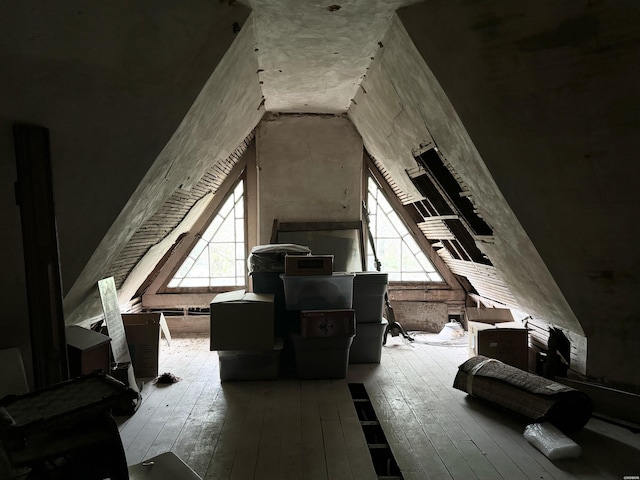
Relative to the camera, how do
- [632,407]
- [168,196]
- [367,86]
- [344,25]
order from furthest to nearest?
[367,86], [168,196], [632,407], [344,25]

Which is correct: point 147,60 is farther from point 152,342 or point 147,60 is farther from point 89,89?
point 152,342

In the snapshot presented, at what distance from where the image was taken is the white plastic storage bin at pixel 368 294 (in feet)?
13.3

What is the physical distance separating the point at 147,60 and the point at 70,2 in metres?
0.41

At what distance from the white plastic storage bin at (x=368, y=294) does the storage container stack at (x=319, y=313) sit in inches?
10.4

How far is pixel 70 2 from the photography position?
5.58 ft

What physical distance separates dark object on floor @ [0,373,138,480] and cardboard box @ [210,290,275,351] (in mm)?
2093

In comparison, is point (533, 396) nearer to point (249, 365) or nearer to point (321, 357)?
point (321, 357)

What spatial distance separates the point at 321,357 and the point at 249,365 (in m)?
0.60

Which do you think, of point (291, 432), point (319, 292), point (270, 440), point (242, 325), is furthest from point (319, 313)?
point (270, 440)

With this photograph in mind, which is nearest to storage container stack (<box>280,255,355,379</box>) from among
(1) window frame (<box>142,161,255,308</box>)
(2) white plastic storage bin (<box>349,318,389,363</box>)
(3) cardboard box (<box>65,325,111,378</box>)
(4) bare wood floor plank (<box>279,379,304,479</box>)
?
(4) bare wood floor plank (<box>279,379,304,479</box>)

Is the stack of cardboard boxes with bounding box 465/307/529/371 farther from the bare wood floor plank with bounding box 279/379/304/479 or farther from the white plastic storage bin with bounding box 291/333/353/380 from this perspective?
the bare wood floor plank with bounding box 279/379/304/479

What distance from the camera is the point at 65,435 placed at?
1.28 meters

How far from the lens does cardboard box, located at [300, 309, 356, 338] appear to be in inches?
139

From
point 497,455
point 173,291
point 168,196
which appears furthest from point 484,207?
point 173,291
